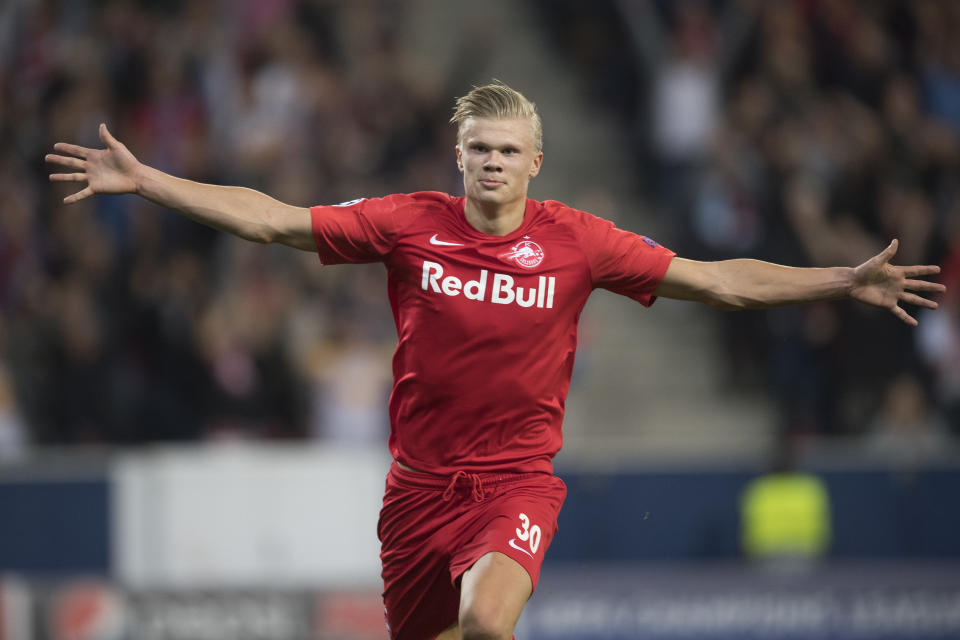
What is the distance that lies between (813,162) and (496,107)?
326 inches

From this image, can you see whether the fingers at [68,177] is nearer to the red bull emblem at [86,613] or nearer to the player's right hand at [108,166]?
the player's right hand at [108,166]

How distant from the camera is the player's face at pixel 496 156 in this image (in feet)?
19.6

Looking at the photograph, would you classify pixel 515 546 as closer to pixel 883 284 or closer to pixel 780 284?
pixel 780 284

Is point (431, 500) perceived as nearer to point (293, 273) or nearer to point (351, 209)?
point (351, 209)

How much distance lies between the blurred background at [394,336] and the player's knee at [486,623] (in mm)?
4839

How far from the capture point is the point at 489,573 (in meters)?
5.70

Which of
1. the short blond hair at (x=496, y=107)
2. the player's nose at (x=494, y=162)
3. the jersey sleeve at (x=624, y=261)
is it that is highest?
the short blond hair at (x=496, y=107)

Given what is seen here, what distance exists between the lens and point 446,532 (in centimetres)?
607

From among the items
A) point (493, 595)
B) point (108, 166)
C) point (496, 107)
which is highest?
point (496, 107)

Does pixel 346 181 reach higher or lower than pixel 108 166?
higher

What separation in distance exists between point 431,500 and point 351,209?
1.24 m

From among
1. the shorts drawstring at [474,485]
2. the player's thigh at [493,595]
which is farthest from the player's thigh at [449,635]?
the shorts drawstring at [474,485]

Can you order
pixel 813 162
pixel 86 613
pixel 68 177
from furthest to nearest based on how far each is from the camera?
pixel 813 162 < pixel 86 613 < pixel 68 177

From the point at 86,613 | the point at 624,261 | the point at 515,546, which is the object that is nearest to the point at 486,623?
the point at 515,546
